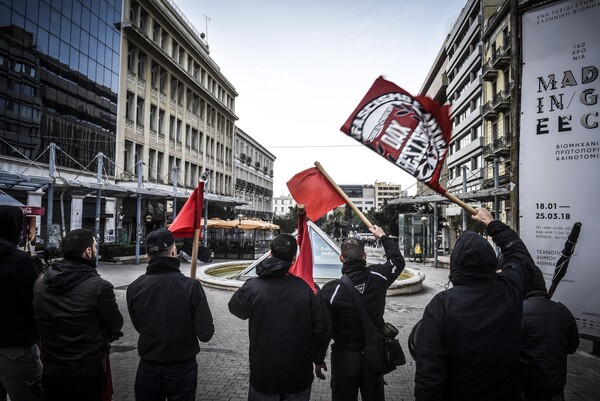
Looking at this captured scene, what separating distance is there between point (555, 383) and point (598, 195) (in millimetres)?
1575

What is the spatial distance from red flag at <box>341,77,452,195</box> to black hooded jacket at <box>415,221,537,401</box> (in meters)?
1.19

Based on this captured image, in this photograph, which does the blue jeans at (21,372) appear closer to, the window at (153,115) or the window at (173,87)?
the window at (153,115)

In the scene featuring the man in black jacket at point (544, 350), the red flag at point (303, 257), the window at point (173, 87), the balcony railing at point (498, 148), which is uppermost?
the window at point (173, 87)

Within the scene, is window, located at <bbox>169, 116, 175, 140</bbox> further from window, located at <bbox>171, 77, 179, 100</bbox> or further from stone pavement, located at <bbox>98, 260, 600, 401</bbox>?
stone pavement, located at <bbox>98, 260, 600, 401</bbox>

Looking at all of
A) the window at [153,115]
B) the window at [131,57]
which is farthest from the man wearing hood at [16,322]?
the window at [153,115]

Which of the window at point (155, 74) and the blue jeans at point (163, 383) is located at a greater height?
the window at point (155, 74)

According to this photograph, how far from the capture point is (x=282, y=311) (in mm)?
2980

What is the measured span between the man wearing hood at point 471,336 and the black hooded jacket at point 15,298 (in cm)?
304

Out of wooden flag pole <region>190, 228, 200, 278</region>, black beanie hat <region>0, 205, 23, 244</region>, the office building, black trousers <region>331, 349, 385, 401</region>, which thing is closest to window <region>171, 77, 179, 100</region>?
the office building

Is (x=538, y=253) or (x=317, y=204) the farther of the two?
(x=317, y=204)

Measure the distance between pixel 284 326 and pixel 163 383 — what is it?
1.05m

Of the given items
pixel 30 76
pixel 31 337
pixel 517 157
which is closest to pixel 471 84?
pixel 30 76

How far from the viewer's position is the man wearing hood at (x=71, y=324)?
2971 millimetres

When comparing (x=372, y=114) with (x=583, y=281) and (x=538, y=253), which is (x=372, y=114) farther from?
(x=583, y=281)
